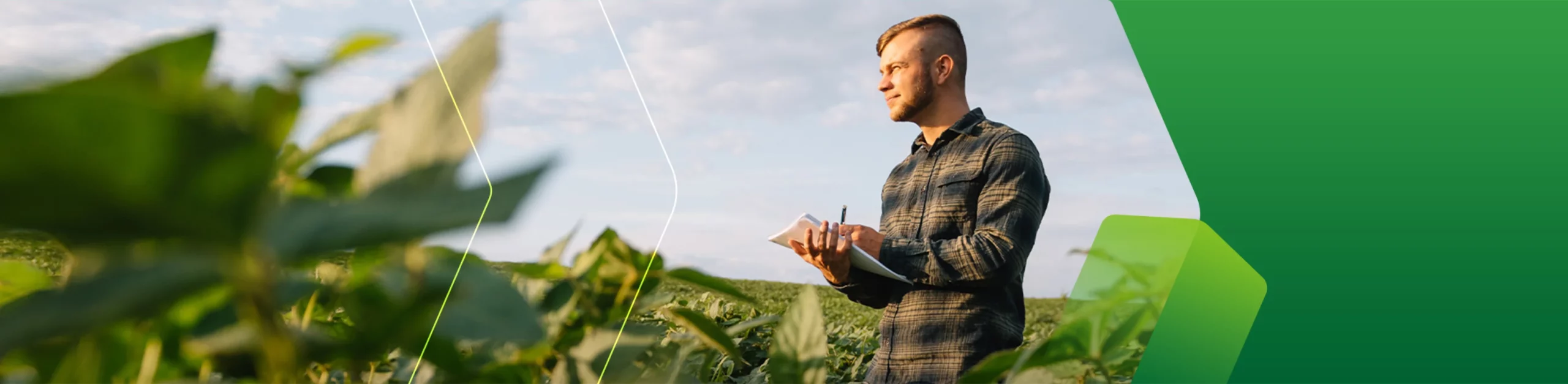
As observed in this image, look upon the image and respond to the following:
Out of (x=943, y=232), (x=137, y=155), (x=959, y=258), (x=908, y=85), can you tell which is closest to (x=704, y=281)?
(x=137, y=155)

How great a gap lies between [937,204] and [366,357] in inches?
57.2

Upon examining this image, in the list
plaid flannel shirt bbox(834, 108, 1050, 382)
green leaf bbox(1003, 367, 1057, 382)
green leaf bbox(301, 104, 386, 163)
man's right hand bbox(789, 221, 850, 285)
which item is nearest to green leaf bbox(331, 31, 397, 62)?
green leaf bbox(301, 104, 386, 163)

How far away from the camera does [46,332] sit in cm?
15

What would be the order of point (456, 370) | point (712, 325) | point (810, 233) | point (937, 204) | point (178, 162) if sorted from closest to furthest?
point (178, 162), point (456, 370), point (712, 325), point (810, 233), point (937, 204)

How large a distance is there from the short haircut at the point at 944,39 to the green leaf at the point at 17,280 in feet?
4.89

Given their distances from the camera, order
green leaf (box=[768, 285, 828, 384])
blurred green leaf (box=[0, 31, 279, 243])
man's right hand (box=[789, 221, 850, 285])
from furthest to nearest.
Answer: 1. man's right hand (box=[789, 221, 850, 285])
2. green leaf (box=[768, 285, 828, 384])
3. blurred green leaf (box=[0, 31, 279, 243])

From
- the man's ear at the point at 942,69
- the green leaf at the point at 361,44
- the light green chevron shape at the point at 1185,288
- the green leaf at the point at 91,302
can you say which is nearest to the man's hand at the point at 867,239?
the man's ear at the point at 942,69

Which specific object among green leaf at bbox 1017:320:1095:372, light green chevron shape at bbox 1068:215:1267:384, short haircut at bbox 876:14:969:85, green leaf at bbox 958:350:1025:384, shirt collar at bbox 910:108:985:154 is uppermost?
short haircut at bbox 876:14:969:85

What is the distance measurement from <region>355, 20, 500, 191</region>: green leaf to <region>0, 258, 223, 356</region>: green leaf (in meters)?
0.04

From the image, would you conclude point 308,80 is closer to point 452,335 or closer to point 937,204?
point 452,335

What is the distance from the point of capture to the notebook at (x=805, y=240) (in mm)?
1320

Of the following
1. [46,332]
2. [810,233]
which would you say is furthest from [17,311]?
[810,233]

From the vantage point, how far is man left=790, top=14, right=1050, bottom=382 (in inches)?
55.9

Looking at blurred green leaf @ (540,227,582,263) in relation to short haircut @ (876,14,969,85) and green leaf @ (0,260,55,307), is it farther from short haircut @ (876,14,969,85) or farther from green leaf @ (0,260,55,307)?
short haircut @ (876,14,969,85)
